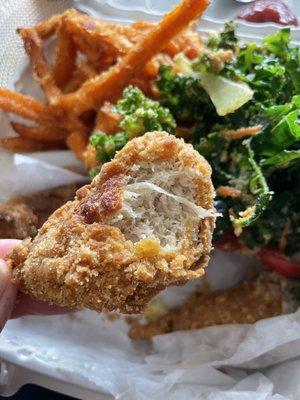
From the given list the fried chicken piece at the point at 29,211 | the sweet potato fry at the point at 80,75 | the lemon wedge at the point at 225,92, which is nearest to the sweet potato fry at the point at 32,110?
the sweet potato fry at the point at 80,75

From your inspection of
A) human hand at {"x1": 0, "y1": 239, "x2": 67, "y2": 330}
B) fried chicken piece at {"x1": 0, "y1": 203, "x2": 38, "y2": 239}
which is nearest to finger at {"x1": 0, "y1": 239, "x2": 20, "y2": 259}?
human hand at {"x1": 0, "y1": 239, "x2": 67, "y2": 330}

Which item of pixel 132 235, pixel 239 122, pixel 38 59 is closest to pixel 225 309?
pixel 239 122

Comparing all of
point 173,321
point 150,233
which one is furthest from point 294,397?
point 150,233

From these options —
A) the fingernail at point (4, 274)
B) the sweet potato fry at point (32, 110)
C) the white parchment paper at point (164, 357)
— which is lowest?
the white parchment paper at point (164, 357)

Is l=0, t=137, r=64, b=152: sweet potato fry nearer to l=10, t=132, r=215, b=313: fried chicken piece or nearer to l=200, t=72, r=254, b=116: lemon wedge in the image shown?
l=200, t=72, r=254, b=116: lemon wedge

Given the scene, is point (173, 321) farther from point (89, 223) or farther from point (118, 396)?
point (89, 223)

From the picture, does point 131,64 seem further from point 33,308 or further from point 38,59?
point 33,308

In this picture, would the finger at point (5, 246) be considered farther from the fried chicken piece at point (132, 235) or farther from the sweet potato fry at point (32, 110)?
the sweet potato fry at point (32, 110)
